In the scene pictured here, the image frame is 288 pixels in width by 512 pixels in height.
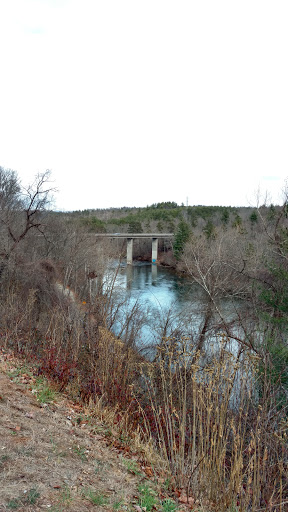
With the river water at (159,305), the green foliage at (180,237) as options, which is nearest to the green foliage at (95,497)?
the river water at (159,305)

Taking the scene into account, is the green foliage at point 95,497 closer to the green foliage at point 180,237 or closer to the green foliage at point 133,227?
the green foliage at point 180,237

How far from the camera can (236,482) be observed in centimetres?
333

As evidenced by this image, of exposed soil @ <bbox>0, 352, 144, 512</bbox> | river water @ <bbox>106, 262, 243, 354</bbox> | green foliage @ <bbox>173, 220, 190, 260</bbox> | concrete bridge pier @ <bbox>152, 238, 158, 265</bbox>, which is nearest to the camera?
exposed soil @ <bbox>0, 352, 144, 512</bbox>

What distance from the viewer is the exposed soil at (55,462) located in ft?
10.3

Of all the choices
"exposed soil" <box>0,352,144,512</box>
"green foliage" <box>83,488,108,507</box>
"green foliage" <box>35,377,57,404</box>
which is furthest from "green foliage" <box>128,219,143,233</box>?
"green foliage" <box>83,488,108,507</box>

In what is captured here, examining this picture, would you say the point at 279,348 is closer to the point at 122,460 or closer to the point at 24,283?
the point at 122,460

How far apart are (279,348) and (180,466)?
23.9 ft

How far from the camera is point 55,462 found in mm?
3768

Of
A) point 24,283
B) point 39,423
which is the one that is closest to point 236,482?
point 39,423

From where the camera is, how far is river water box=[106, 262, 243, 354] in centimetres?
1698

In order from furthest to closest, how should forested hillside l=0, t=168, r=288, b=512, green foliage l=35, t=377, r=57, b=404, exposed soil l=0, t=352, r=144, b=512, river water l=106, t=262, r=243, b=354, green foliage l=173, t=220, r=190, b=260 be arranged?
green foliage l=173, t=220, r=190, b=260
river water l=106, t=262, r=243, b=354
green foliage l=35, t=377, r=57, b=404
forested hillside l=0, t=168, r=288, b=512
exposed soil l=0, t=352, r=144, b=512

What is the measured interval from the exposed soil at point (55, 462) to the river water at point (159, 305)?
10005 mm

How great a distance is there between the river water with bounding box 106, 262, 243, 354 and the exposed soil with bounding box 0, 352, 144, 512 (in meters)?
10.0

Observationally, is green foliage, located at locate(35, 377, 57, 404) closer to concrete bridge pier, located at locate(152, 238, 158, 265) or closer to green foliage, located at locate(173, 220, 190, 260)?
green foliage, located at locate(173, 220, 190, 260)
